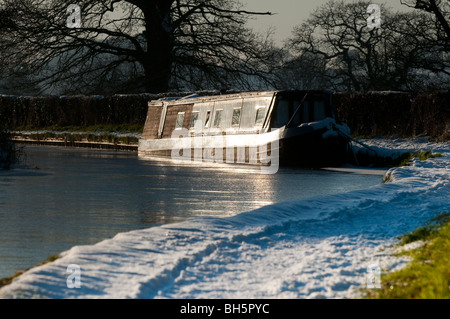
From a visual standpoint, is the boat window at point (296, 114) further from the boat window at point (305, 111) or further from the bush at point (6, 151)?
the bush at point (6, 151)

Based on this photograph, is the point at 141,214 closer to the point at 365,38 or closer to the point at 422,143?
the point at 422,143

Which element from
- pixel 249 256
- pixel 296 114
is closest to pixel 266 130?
pixel 296 114

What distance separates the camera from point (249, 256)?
7.14 meters

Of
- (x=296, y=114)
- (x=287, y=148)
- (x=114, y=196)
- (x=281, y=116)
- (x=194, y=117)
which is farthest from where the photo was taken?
(x=194, y=117)

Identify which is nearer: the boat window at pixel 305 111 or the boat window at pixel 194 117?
the boat window at pixel 305 111

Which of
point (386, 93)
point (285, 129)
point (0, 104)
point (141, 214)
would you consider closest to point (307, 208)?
point (141, 214)

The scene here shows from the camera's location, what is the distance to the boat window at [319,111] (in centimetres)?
2177

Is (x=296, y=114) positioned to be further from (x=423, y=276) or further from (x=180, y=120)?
(x=423, y=276)

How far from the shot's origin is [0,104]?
41.8 metres

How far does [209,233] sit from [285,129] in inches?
508

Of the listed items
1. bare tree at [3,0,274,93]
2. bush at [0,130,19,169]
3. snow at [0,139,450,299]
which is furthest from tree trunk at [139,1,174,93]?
snow at [0,139,450,299]

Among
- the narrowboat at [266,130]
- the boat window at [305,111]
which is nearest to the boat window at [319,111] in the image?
the narrowboat at [266,130]

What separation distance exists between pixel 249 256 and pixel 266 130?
1444cm

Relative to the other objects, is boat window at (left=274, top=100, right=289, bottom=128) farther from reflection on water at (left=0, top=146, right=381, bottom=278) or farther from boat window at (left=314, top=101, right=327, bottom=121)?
reflection on water at (left=0, top=146, right=381, bottom=278)
